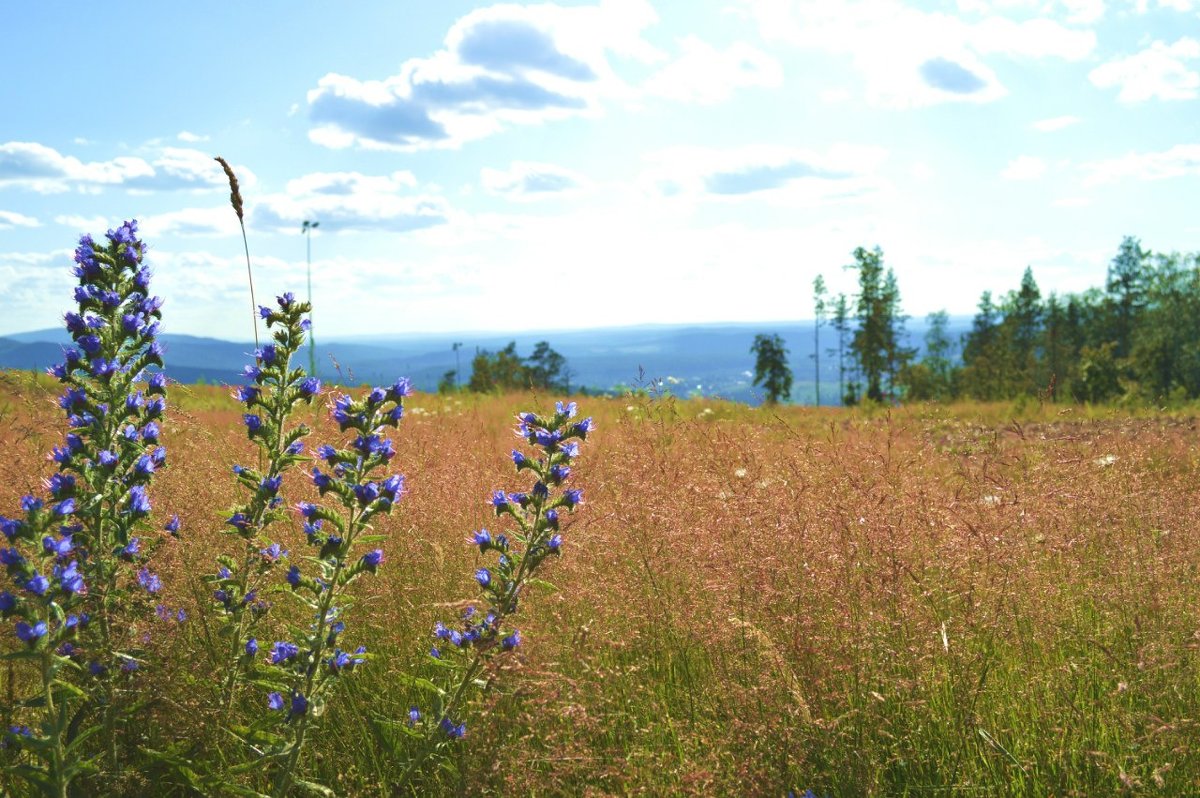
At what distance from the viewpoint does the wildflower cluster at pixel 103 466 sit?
2.84 meters

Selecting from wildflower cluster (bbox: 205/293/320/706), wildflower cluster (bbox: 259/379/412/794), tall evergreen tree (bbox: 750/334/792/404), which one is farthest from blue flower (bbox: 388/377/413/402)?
→ tall evergreen tree (bbox: 750/334/792/404)

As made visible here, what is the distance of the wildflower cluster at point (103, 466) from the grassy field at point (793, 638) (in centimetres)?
20

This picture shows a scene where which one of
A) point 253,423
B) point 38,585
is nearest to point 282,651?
point 38,585

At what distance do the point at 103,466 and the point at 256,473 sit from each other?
50 centimetres

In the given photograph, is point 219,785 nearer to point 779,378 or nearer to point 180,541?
point 180,541

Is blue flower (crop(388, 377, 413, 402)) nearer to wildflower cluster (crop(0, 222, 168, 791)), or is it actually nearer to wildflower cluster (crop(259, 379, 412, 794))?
wildflower cluster (crop(259, 379, 412, 794))

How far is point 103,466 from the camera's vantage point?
115 inches

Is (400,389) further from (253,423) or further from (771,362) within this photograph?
(771,362)

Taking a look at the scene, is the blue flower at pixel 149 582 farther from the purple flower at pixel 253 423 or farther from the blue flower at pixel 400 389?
the blue flower at pixel 400 389

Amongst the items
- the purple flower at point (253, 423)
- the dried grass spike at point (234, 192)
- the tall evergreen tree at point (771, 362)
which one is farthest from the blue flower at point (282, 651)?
the tall evergreen tree at point (771, 362)

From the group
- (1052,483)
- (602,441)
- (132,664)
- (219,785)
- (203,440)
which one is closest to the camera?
(219,785)

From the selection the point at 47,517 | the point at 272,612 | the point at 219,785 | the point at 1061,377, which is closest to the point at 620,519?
the point at 272,612

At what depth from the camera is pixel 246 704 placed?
11.2 ft

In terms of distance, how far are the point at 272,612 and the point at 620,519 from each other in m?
1.63
